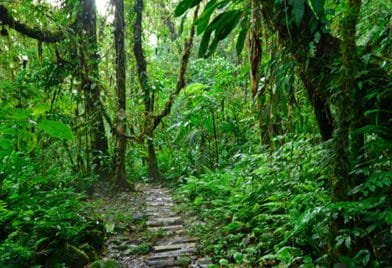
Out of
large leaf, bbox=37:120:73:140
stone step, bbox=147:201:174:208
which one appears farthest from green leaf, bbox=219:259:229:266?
stone step, bbox=147:201:174:208

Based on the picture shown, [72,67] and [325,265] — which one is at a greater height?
[72,67]

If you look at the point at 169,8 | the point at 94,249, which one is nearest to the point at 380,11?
the point at 94,249

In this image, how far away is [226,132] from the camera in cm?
965

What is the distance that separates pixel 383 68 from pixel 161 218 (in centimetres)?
427

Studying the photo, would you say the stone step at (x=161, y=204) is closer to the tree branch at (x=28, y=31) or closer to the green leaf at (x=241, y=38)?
the tree branch at (x=28, y=31)

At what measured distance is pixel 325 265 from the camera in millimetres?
2795

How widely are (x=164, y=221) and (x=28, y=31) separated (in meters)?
4.38

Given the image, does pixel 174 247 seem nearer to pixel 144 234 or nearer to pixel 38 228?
pixel 144 234

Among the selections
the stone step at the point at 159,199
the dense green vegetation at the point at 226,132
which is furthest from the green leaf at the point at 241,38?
the stone step at the point at 159,199

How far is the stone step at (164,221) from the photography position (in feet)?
18.8

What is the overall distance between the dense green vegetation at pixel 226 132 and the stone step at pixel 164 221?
0.26 m

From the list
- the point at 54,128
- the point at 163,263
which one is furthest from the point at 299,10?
the point at 163,263

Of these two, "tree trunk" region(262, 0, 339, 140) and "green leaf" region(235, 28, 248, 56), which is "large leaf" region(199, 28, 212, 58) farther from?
"tree trunk" region(262, 0, 339, 140)

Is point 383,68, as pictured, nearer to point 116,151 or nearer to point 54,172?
point 54,172
